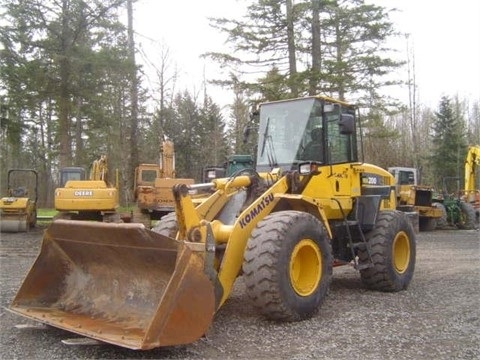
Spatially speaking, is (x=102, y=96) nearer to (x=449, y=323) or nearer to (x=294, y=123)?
(x=294, y=123)

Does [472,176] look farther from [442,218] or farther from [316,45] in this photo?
[316,45]

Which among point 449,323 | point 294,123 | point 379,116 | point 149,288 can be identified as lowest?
point 449,323

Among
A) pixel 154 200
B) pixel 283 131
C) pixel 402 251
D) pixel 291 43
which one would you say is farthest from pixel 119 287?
pixel 291 43

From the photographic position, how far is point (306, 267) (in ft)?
21.2

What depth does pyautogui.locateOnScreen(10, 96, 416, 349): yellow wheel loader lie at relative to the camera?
5.03 m

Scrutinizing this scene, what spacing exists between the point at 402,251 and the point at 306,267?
8.88 ft

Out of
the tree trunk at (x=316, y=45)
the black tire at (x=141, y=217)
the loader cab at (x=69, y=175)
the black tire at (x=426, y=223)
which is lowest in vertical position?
the black tire at (x=426, y=223)

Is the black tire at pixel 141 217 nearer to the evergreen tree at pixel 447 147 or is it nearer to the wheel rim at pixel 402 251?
the wheel rim at pixel 402 251

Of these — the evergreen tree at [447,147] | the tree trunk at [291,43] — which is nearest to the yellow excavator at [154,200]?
the tree trunk at [291,43]

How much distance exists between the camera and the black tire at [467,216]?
2227 cm

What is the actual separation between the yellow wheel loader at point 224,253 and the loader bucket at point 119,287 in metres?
0.01

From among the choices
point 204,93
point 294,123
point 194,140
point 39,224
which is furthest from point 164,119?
point 294,123

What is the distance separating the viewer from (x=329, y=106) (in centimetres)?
759

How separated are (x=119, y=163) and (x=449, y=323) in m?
31.9
